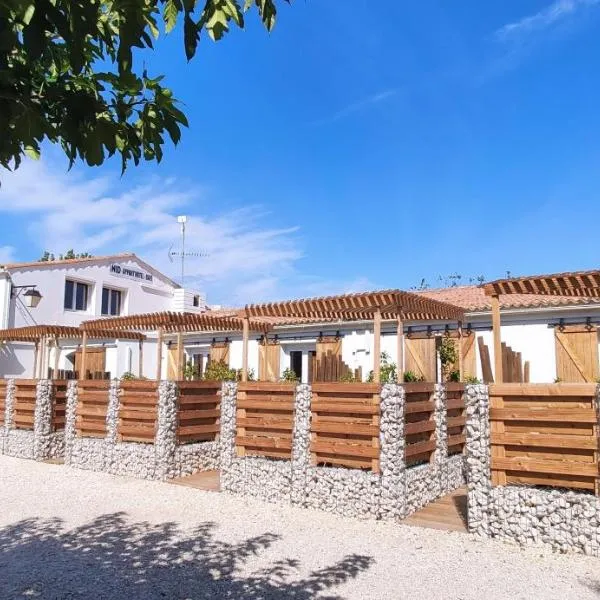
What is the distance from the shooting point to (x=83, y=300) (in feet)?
73.7

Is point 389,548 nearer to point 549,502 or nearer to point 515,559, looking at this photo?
point 515,559

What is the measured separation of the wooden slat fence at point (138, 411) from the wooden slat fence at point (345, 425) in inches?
130

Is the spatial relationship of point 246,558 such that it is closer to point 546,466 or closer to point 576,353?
point 546,466

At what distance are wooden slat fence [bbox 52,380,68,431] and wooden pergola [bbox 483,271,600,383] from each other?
9004 mm

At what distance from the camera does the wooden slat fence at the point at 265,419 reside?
26.8 feet

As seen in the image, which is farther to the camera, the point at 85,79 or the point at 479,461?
the point at 479,461

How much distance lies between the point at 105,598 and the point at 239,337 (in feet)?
44.6

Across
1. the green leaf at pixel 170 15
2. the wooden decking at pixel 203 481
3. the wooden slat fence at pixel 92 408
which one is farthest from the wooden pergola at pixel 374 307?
the green leaf at pixel 170 15

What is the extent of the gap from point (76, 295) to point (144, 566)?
18317 mm

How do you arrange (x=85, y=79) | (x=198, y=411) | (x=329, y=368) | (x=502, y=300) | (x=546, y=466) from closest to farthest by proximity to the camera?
(x=85, y=79) < (x=546, y=466) < (x=198, y=411) < (x=502, y=300) < (x=329, y=368)

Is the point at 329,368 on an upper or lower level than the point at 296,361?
lower

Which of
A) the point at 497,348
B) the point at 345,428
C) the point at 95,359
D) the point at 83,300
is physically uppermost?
the point at 83,300

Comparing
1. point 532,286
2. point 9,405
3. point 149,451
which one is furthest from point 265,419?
point 9,405

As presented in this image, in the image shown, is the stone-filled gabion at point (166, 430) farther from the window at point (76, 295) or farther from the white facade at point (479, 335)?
the window at point (76, 295)
